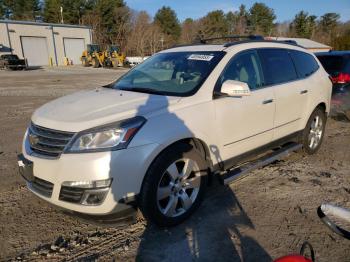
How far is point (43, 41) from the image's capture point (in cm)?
4472

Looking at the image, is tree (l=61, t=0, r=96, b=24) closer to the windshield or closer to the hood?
the windshield

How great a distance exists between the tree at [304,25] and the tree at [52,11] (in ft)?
173

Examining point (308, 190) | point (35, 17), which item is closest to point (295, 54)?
point (308, 190)

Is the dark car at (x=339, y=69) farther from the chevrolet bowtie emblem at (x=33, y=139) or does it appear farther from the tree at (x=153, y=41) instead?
the tree at (x=153, y=41)

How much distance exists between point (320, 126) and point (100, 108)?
410 cm

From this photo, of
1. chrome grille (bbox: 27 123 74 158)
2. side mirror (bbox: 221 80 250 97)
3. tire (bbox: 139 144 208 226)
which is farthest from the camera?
side mirror (bbox: 221 80 250 97)

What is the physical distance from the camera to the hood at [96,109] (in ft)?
9.57

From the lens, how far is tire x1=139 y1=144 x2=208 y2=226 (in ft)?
9.76

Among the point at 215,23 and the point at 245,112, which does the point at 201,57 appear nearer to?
the point at 245,112

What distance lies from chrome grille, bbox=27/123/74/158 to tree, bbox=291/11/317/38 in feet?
260

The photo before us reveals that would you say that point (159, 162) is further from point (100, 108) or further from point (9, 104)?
point (9, 104)

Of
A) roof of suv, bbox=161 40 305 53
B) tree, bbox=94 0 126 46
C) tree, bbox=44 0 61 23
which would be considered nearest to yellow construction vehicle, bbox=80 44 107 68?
tree, bbox=94 0 126 46

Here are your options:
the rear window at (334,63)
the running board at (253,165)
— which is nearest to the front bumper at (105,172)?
the running board at (253,165)

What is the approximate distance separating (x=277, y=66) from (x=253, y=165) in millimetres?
1491
